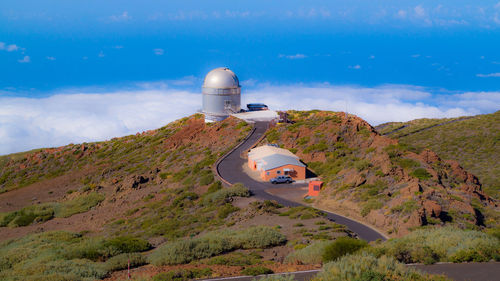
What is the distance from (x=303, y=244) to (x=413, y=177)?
1328 cm

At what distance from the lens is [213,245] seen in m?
17.4

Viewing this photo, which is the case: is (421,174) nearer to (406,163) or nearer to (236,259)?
(406,163)

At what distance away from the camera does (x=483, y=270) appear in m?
12.9

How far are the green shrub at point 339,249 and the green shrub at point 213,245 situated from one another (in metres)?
4.24

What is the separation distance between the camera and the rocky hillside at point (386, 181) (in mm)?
23562

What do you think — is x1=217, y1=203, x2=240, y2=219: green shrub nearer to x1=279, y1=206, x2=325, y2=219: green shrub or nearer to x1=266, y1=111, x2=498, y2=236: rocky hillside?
x1=279, y1=206, x2=325, y2=219: green shrub

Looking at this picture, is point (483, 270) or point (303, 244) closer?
point (483, 270)

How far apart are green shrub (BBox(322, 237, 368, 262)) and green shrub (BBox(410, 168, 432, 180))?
16.4 m

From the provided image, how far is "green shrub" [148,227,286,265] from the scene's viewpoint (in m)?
16.1

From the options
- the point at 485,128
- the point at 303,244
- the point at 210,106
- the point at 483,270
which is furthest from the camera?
the point at 485,128

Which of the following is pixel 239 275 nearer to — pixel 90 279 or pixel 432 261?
pixel 90 279

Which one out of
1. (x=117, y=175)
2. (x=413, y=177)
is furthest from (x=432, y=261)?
(x=117, y=175)

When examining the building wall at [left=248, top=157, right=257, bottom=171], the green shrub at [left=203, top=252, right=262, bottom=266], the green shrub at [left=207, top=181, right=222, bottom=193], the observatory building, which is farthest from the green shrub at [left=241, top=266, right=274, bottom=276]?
the observatory building

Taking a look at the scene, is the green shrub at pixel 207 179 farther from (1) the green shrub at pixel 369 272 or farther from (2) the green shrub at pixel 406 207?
(1) the green shrub at pixel 369 272
